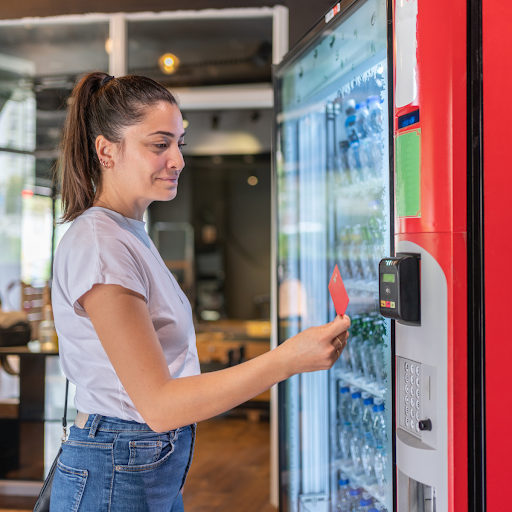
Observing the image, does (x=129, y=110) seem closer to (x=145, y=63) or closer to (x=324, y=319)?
(x=324, y=319)

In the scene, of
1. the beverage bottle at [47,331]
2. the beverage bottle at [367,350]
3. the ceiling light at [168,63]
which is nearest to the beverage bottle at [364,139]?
the beverage bottle at [367,350]

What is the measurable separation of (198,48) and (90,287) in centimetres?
370

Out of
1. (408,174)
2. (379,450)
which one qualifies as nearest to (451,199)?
(408,174)

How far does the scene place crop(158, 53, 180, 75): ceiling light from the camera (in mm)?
4162

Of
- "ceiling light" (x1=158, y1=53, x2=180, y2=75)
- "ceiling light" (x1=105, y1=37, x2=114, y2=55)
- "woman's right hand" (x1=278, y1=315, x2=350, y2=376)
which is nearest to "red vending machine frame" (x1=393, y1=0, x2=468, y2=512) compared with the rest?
"woman's right hand" (x1=278, y1=315, x2=350, y2=376)

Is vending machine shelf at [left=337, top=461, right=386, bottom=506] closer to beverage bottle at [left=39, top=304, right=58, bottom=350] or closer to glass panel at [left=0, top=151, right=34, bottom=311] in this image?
beverage bottle at [left=39, top=304, right=58, bottom=350]

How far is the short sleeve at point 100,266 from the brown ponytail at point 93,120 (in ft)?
0.72

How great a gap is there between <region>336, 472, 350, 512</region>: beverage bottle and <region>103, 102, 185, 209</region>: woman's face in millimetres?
1474

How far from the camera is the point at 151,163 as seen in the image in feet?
3.68

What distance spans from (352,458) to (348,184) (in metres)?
1.10

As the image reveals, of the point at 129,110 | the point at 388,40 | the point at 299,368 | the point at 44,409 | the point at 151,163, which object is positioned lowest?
the point at 44,409

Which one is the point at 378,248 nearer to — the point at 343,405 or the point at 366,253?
the point at 366,253

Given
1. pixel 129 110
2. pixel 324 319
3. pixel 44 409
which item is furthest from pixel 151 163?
pixel 44 409

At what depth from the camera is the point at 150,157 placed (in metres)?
1.12
